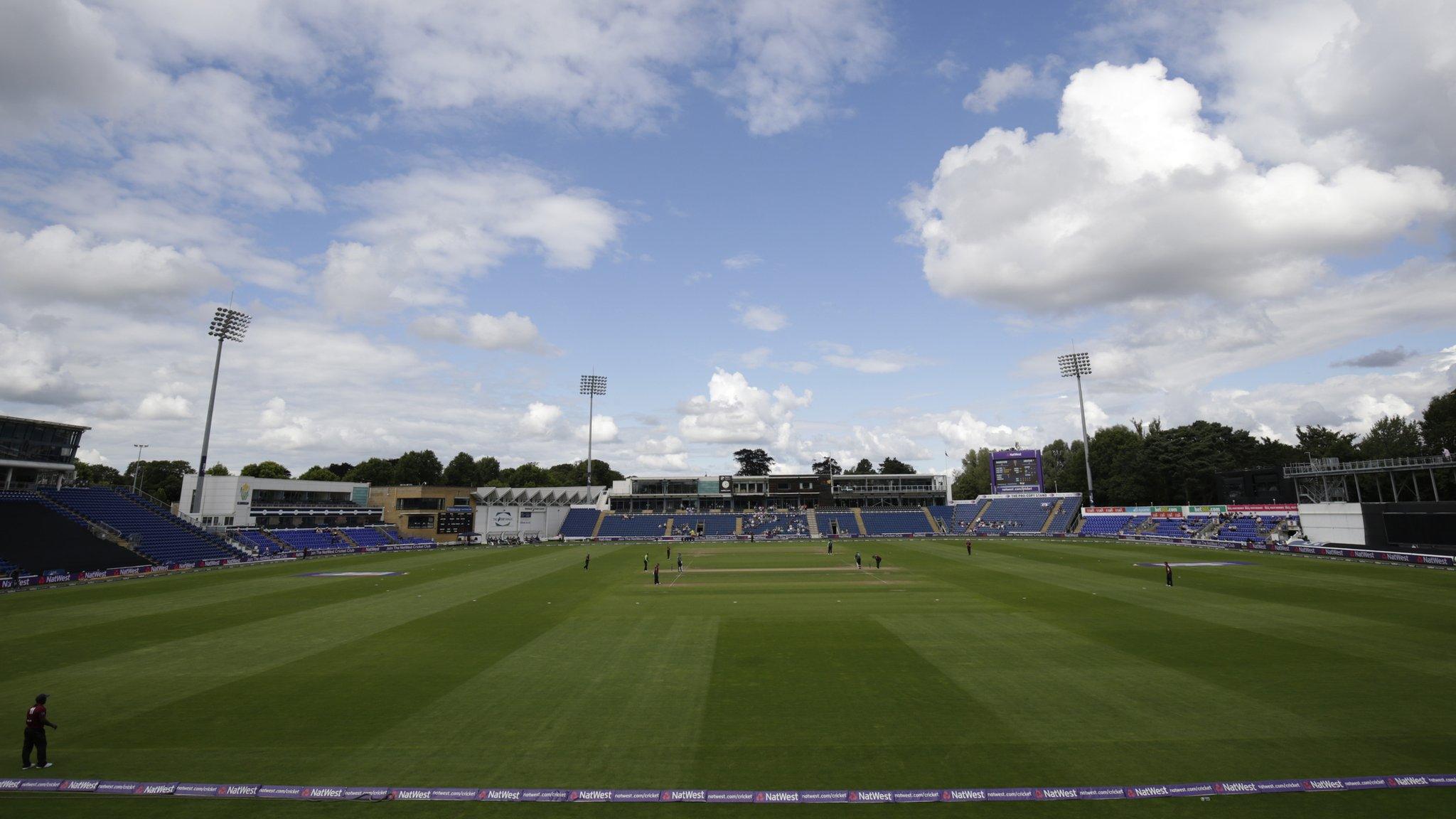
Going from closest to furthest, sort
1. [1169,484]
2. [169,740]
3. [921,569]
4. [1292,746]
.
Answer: [1292,746] → [169,740] → [921,569] → [1169,484]

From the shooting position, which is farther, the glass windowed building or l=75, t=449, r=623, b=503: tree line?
l=75, t=449, r=623, b=503: tree line

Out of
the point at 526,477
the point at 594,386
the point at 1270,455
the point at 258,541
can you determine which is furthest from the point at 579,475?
the point at 1270,455

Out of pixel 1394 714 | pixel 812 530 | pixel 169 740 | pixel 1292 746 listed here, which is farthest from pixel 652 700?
pixel 812 530

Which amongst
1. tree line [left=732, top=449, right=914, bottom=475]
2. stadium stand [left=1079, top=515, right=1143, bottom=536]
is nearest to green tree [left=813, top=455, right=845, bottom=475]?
tree line [left=732, top=449, right=914, bottom=475]

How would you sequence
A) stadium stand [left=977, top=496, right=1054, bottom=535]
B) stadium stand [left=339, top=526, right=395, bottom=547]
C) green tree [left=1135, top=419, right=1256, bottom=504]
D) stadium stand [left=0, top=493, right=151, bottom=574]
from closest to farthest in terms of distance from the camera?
1. stadium stand [left=0, top=493, right=151, bottom=574]
2. stadium stand [left=339, top=526, right=395, bottom=547]
3. stadium stand [left=977, top=496, right=1054, bottom=535]
4. green tree [left=1135, top=419, right=1256, bottom=504]

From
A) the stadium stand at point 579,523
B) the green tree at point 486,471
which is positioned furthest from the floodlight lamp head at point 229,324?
the green tree at point 486,471

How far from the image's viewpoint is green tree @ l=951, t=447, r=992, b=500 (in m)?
144

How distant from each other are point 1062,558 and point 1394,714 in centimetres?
3731

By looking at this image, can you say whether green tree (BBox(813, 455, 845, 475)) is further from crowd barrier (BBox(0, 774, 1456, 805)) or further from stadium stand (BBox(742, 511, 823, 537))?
crowd barrier (BBox(0, 774, 1456, 805))

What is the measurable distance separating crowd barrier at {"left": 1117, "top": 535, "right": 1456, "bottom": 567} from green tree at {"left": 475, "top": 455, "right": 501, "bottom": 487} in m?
118

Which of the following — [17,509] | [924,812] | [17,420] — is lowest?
[924,812]

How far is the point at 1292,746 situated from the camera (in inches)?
485

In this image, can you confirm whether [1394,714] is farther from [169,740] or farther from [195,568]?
[195,568]

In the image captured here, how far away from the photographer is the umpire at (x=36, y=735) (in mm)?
11750
